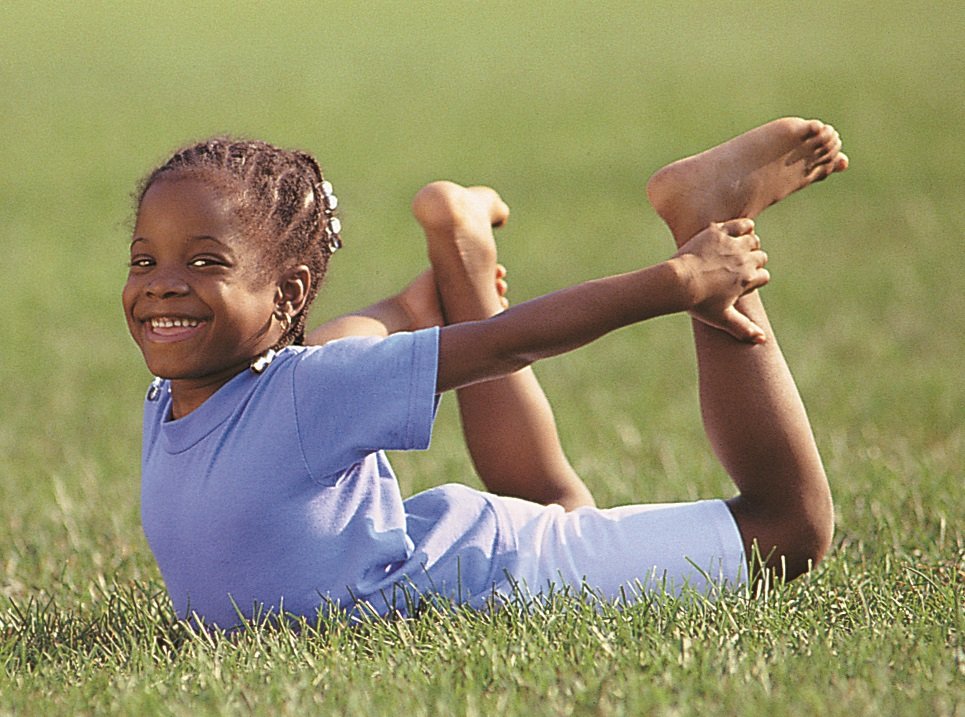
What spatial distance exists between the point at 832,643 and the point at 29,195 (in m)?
11.5

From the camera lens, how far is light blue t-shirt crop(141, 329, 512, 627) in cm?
306

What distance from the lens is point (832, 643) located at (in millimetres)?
2957

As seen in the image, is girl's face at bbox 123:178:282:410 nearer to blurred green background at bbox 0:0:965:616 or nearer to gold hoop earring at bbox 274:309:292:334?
gold hoop earring at bbox 274:309:292:334

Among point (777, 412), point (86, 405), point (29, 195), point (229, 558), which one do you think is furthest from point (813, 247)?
Result: point (229, 558)

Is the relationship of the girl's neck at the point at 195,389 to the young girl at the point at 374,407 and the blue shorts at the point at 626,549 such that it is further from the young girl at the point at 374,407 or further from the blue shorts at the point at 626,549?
the blue shorts at the point at 626,549

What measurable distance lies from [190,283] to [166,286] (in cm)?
5

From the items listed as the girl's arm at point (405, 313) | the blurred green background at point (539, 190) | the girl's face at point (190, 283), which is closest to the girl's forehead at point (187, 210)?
the girl's face at point (190, 283)

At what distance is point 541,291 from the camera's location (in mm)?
9672

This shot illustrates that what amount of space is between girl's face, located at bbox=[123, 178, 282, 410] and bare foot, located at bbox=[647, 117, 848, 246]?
0.97 metres

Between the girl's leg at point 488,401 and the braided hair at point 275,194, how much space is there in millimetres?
546

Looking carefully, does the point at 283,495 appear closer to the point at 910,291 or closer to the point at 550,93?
the point at 910,291

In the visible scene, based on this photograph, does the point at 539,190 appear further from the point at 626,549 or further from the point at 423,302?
the point at 626,549

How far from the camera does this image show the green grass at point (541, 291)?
2857 mm

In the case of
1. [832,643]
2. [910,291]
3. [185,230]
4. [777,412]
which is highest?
[185,230]
